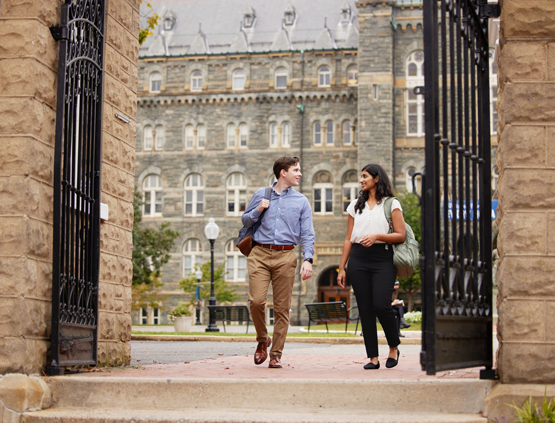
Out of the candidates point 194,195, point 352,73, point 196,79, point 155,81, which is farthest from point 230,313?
point 155,81

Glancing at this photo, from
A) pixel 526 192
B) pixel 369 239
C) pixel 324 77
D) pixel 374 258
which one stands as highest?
pixel 324 77

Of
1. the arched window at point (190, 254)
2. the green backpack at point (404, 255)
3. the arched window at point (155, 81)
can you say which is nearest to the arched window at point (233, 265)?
the arched window at point (190, 254)

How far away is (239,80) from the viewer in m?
46.5

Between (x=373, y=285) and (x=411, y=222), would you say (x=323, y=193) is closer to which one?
(x=411, y=222)

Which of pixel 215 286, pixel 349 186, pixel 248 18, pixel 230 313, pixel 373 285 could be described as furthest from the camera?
pixel 248 18

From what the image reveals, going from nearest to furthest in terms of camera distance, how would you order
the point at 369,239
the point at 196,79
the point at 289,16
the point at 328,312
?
the point at 369,239 → the point at 328,312 → the point at 196,79 → the point at 289,16

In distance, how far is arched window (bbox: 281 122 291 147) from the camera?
149ft

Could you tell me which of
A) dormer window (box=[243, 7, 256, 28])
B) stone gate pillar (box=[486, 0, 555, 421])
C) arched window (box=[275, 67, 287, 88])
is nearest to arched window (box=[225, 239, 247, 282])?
arched window (box=[275, 67, 287, 88])

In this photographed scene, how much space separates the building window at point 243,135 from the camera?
151ft

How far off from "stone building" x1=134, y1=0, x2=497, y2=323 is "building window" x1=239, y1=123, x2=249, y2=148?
0.23ft

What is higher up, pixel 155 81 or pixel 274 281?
pixel 155 81

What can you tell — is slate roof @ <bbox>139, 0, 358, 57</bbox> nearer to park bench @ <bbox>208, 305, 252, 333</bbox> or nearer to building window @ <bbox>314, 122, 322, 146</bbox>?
building window @ <bbox>314, 122, 322, 146</bbox>

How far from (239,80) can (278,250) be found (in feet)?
133

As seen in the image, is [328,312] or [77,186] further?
[328,312]
